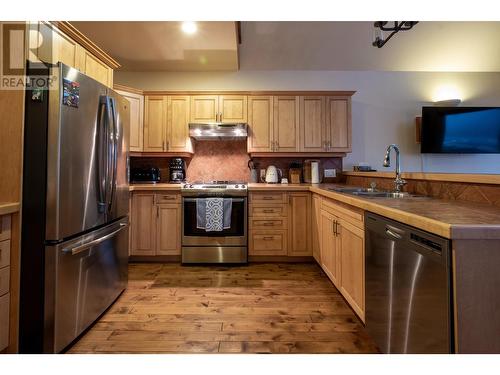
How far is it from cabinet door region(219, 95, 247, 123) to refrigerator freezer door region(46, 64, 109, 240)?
1.71 meters

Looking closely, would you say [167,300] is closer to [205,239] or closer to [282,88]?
[205,239]

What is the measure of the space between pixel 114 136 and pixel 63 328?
4.15 ft

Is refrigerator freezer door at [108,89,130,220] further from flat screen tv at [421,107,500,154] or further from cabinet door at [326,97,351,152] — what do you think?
flat screen tv at [421,107,500,154]

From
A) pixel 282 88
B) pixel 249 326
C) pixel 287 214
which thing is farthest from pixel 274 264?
pixel 282 88

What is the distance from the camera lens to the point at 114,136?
1791 mm

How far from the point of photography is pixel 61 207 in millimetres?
1368

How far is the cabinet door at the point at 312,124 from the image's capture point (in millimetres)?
3219

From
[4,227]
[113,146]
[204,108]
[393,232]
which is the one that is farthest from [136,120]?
[393,232]

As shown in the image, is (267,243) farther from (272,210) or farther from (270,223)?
(272,210)

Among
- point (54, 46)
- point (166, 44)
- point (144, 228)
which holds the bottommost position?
point (144, 228)

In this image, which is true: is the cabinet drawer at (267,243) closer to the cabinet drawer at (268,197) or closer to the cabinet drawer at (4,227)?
the cabinet drawer at (268,197)

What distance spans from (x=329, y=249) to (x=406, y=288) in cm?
115

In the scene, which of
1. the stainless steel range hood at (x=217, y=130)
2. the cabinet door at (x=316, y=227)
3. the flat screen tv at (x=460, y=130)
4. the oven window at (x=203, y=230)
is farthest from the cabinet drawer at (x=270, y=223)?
the flat screen tv at (x=460, y=130)

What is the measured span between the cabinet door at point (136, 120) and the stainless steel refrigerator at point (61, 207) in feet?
4.94
